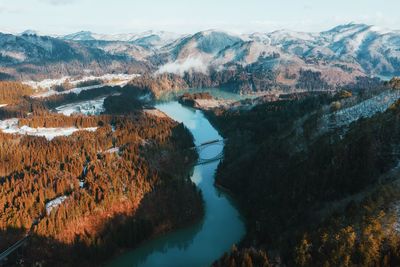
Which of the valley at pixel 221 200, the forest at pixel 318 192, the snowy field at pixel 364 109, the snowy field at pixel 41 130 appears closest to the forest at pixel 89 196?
the valley at pixel 221 200

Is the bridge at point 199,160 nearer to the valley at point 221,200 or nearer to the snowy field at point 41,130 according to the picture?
the valley at point 221,200

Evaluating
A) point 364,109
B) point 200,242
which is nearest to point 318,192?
point 200,242

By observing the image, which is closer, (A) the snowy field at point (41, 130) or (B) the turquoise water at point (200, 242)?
(B) the turquoise water at point (200, 242)

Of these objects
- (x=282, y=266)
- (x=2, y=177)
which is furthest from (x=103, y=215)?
(x=282, y=266)

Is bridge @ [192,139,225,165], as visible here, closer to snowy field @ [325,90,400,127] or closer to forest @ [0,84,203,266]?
forest @ [0,84,203,266]

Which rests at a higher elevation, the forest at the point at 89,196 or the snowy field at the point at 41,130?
the forest at the point at 89,196

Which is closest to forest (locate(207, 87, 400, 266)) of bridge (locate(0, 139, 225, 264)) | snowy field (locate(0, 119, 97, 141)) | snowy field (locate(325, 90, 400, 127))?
snowy field (locate(325, 90, 400, 127))

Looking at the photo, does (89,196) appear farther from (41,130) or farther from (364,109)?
(41,130)
